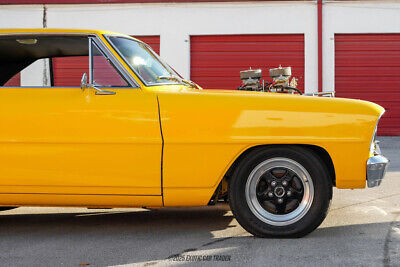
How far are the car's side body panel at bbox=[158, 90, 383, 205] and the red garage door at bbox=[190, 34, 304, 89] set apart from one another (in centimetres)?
1145

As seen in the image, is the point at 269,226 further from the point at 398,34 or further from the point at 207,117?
the point at 398,34

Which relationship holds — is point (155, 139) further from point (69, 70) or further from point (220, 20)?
point (220, 20)

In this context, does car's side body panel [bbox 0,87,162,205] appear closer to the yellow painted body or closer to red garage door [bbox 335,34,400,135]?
the yellow painted body

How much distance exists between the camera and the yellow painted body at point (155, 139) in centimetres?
486

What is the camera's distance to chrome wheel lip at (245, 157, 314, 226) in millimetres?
4918

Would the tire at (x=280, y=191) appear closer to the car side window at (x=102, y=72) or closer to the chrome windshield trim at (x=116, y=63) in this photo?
the chrome windshield trim at (x=116, y=63)

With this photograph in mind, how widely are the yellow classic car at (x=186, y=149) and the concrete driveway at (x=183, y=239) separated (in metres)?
0.28

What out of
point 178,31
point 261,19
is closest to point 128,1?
point 178,31

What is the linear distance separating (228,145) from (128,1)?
1234cm

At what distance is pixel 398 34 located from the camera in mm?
16141

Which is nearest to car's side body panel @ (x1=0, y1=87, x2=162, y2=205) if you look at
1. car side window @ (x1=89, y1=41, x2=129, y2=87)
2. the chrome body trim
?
car side window @ (x1=89, y1=41, x2=129, y2=87)

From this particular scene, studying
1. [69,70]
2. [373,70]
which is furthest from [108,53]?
[373,70]

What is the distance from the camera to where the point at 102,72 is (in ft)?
16.8

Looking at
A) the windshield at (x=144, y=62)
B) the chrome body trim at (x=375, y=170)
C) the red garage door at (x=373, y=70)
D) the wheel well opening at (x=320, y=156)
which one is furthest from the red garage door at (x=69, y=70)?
the red garage door at (x=373, y=70)
